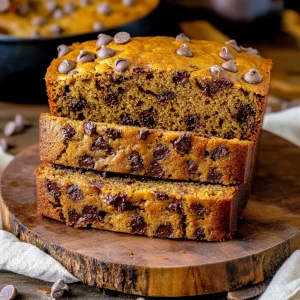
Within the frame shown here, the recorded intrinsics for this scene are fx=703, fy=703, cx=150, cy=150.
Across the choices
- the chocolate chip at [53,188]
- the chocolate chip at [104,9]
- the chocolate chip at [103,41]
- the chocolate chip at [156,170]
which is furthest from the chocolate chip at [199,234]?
the chocolate chip at [104,9]

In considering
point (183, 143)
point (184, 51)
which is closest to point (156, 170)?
point (183, 143)

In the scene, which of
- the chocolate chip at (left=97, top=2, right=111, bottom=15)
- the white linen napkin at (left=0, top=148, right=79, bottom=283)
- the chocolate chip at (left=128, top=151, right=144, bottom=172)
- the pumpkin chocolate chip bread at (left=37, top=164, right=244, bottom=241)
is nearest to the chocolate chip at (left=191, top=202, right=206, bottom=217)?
the pumpkin chocolate chip bread at (left=37, top=164, right=244, bottom=241)

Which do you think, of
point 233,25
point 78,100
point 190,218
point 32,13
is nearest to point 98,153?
point 78,100

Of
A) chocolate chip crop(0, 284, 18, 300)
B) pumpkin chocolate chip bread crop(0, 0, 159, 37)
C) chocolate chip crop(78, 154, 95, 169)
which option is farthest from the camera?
pumpkin chocolate chip bread crop(0, 0, 159, 37)

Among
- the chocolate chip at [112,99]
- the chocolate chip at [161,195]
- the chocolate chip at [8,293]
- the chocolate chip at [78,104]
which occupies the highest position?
the chocolate chip at [112,99]

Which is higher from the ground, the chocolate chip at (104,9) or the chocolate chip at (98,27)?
the chocolate chip at (104,9)

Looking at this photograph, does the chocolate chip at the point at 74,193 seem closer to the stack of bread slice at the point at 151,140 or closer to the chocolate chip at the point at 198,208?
the stack of bread slice at the point at 151,140

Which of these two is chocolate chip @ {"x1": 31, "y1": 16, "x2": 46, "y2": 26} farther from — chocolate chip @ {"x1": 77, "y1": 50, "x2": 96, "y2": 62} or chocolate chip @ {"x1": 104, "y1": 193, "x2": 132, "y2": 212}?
chocolate chip @ {"x1": 104, "y1": 193, "x2": 132, "y2": 212}
